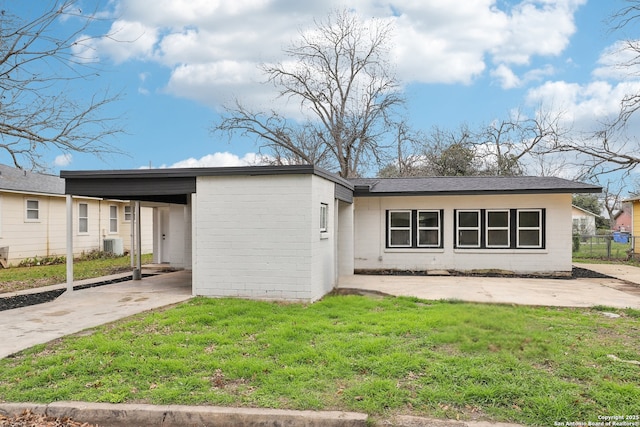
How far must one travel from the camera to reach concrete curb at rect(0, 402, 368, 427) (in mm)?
4039

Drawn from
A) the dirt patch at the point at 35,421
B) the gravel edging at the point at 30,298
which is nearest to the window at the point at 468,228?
the gravel edging at the point at 30,298

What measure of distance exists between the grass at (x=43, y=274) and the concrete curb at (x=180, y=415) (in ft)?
29.8

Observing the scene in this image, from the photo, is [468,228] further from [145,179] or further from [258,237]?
[145,179]

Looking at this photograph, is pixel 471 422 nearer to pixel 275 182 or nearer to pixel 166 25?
pixel 275 182

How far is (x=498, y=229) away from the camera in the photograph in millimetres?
15141

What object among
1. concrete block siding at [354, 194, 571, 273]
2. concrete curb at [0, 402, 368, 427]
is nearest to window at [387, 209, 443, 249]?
concrete block siding at [354, 194, 571, 273]

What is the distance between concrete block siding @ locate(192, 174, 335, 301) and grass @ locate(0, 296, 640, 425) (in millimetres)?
1840

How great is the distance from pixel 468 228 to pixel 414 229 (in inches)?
67.3

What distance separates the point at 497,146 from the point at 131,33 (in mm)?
27159

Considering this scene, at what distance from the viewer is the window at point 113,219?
920 inches

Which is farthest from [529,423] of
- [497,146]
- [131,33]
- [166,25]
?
[497,146]

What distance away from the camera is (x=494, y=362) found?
17.2 feet

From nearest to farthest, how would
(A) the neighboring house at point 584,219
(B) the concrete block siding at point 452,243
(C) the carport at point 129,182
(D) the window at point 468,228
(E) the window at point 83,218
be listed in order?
1. (C) the carport at point 129,182
2. (B) the concrete block siding at point 452,243
3. (D) the window at point 468,228
4. (E) the window at point 83,218
5. (A) the neighboring house at point 584,219

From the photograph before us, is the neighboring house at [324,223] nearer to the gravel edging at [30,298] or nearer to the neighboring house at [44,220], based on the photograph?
the gravel edging at [30,298]
